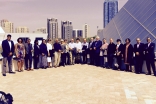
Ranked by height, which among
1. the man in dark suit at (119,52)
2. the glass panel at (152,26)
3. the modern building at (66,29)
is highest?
the modern building at (66,29)

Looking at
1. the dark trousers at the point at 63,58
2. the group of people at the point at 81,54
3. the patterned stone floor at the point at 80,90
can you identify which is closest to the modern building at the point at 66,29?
the group of people at the point at 81,54

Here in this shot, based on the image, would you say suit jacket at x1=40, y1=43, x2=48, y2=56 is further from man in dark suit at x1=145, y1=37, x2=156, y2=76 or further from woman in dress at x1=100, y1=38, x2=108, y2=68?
man in dark suit at x1=145, y1=37, x2=156, y2=76

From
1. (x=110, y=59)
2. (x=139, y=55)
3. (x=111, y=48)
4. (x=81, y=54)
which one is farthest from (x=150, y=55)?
(x=81, y=54)

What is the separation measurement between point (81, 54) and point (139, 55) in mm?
4567

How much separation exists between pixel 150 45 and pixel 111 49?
98.6 inches

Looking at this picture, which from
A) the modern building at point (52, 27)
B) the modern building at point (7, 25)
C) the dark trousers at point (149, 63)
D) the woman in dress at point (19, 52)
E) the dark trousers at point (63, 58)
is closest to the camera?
the dark trousers at point (149, 63)

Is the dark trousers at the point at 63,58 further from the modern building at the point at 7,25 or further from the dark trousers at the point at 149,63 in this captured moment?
the modern building at the point at 7,25

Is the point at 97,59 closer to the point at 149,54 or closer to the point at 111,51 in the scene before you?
the point at 111,51

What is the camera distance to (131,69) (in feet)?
36.4

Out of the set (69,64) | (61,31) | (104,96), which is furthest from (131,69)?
(61,31)

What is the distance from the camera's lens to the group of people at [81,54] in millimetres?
10242

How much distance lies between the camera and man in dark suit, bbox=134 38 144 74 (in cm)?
1027

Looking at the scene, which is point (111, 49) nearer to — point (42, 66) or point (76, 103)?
point (42, 66)

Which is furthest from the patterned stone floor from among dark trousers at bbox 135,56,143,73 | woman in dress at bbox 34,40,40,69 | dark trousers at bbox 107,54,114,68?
woman in dress at bbox 34,40,40,69
